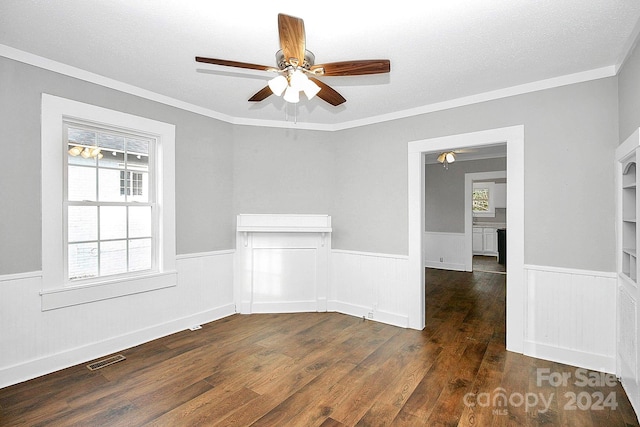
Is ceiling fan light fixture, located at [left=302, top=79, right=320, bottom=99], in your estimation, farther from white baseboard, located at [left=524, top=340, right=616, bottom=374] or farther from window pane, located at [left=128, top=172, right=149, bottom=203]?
white baseboard, located at [left=524, top=340, right=616, bottom=374]

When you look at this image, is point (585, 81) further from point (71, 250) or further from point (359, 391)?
point (71, 250)

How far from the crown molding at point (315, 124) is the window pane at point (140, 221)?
1.21 metres

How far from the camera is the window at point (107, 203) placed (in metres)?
2.95

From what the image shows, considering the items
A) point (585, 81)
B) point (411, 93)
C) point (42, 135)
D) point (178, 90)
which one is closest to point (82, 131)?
point (42, 135)

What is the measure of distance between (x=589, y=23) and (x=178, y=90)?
3.57 meters

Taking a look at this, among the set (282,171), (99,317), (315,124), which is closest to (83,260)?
(99,317)

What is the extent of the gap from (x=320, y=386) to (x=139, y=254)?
7.81 feet

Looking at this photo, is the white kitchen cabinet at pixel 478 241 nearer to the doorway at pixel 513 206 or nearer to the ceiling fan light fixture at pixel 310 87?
the doorway at pixel 513 206

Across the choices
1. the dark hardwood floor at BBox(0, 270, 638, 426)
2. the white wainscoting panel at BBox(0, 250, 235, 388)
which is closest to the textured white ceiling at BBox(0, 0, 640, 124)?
the white wainscoting panel at BBox(0, 250, 235, 388)

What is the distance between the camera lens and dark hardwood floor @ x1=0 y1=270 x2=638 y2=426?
2.13 metres

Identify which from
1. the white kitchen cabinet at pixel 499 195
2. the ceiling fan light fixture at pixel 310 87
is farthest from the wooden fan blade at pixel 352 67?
the white kitchen cabinet at pixel 499 195

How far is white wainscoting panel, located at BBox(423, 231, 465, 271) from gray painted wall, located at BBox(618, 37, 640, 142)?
495cm

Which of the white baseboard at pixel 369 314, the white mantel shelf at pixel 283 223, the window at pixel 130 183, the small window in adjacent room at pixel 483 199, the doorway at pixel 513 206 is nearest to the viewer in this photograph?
the doorway at pixel 513 206

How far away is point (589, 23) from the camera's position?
2121mm
